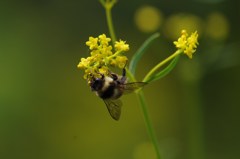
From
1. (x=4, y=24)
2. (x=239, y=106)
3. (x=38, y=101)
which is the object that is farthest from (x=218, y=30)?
(x=4, y=24)

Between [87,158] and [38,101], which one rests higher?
[38,101]

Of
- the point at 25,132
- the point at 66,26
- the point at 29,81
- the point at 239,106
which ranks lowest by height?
the point at 239,106

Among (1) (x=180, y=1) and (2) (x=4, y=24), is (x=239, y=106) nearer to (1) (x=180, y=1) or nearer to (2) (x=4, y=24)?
(1) (x=180, y=1)

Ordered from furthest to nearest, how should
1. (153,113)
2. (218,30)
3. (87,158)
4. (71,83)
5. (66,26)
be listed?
(66,26) < (71,83) < (153,113) < (87,158) < (218,30)

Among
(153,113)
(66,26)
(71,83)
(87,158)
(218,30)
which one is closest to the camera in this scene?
(218,30)

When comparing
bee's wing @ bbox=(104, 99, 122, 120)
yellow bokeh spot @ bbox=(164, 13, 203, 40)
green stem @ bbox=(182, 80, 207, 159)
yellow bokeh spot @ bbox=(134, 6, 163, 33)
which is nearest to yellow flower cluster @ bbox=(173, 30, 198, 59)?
bee's wing @ bbox=(104, 99, 122, 120)

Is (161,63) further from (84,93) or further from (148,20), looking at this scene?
(84,93)

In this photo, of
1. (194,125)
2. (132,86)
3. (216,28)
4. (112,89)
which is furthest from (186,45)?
(216,28)
